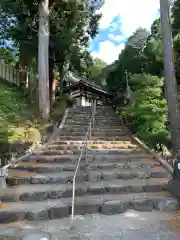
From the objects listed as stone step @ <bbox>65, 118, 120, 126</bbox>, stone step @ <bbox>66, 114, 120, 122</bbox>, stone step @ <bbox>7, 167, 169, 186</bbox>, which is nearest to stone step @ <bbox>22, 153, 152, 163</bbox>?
stone step @ <bbox>7, 167, 169, 186</bbox>

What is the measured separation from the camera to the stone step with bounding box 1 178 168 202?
165 inches

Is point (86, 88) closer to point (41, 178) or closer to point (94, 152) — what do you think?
point (94, 152)

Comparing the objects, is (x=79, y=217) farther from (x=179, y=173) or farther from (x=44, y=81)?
(x=44, y=81)

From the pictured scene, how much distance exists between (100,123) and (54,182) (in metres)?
6.11

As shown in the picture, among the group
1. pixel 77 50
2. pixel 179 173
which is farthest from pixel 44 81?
→ pixel 179 173

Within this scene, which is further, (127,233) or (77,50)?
(77,50)

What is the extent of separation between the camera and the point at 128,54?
17.4m

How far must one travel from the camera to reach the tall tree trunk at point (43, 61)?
10.6 meters

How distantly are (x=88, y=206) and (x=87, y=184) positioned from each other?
80 cm

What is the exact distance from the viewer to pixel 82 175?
5.06 m

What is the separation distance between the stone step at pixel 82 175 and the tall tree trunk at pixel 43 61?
17.5ft

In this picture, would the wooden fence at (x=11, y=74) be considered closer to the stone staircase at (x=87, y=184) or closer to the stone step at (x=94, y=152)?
the stone staircase at (x=87, y=184)

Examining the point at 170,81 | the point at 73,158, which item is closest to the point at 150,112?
the point at 170,81

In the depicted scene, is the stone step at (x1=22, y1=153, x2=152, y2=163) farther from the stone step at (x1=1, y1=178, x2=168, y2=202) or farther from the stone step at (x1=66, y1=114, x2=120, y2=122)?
the stone step at (x1=66, y1=114, x2=120, y2=122)
